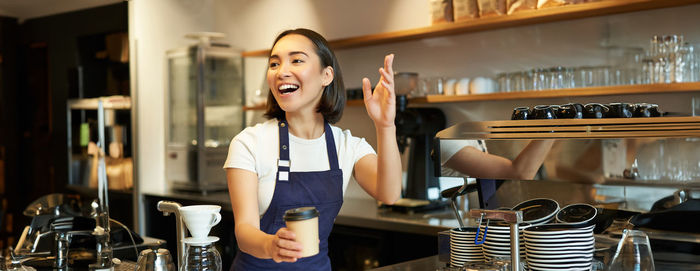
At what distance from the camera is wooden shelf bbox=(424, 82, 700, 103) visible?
2.98 m

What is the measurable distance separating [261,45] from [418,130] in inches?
74.7

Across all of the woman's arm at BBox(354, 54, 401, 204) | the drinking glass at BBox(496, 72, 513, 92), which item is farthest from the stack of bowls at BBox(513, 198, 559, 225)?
the drinking glass at BBox(496, 72, 513, 92)

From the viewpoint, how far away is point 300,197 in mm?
2062

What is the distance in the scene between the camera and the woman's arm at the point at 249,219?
1.67m

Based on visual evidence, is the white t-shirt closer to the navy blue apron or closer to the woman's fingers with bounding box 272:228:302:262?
the navy blue apron

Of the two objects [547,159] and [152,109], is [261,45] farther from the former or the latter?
[547,159]

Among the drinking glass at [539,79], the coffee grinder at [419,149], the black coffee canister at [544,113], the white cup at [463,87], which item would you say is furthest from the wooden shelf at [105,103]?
the black coffee canister at [544,113]

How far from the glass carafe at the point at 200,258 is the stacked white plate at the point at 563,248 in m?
0.86

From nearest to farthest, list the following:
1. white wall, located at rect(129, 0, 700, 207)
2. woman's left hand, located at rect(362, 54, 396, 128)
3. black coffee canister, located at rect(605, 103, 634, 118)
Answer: woman's left hand, located at rect(362, 54, 396, 128) → black coffee canister, located at rect(605, 103, 634, 118) → white wall, located at rect(129, 0, 700, 207)

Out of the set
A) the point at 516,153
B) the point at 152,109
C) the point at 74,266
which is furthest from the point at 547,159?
the point at 152,109

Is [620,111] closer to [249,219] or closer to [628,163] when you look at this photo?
[628,163]

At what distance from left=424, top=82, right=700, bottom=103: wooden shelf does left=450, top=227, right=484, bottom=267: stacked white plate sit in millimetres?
1396

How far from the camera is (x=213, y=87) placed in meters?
5.18

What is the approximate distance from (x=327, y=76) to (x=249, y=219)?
1.64ft
